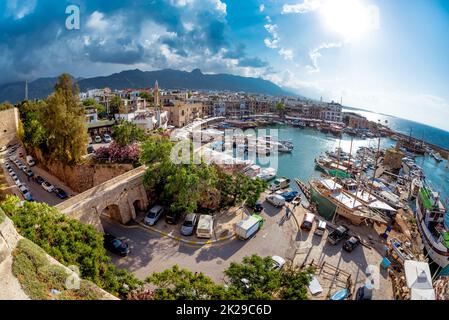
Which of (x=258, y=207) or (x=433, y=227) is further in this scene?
(x=433, y=227)

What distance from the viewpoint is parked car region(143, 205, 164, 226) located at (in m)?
15.8

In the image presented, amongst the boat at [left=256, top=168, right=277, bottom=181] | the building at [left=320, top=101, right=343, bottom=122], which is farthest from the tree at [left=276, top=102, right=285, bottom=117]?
the boat at [left=256, top=168, right=277, bottom=181]

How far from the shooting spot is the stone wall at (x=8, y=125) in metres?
29.5

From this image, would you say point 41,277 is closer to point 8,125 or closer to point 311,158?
point 8,125

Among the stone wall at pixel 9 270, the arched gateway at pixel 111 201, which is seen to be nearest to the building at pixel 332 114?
the arched gateway at pixel 111 201

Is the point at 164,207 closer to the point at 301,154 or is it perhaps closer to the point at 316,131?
the point at 301,154

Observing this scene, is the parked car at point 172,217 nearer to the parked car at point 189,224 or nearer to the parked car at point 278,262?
Answer: the parked car at point 189,224

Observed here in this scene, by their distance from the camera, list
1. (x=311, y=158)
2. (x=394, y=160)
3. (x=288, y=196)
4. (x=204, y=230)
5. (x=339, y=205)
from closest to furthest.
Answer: (x=204, y=230)
(x=339, y=205)
(x=288, y=196)
(x=394, y=160)
(x=311, y=158)

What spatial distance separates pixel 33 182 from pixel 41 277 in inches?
793

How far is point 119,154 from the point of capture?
21.3 metres

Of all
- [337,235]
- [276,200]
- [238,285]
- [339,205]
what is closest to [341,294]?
[337,235]
